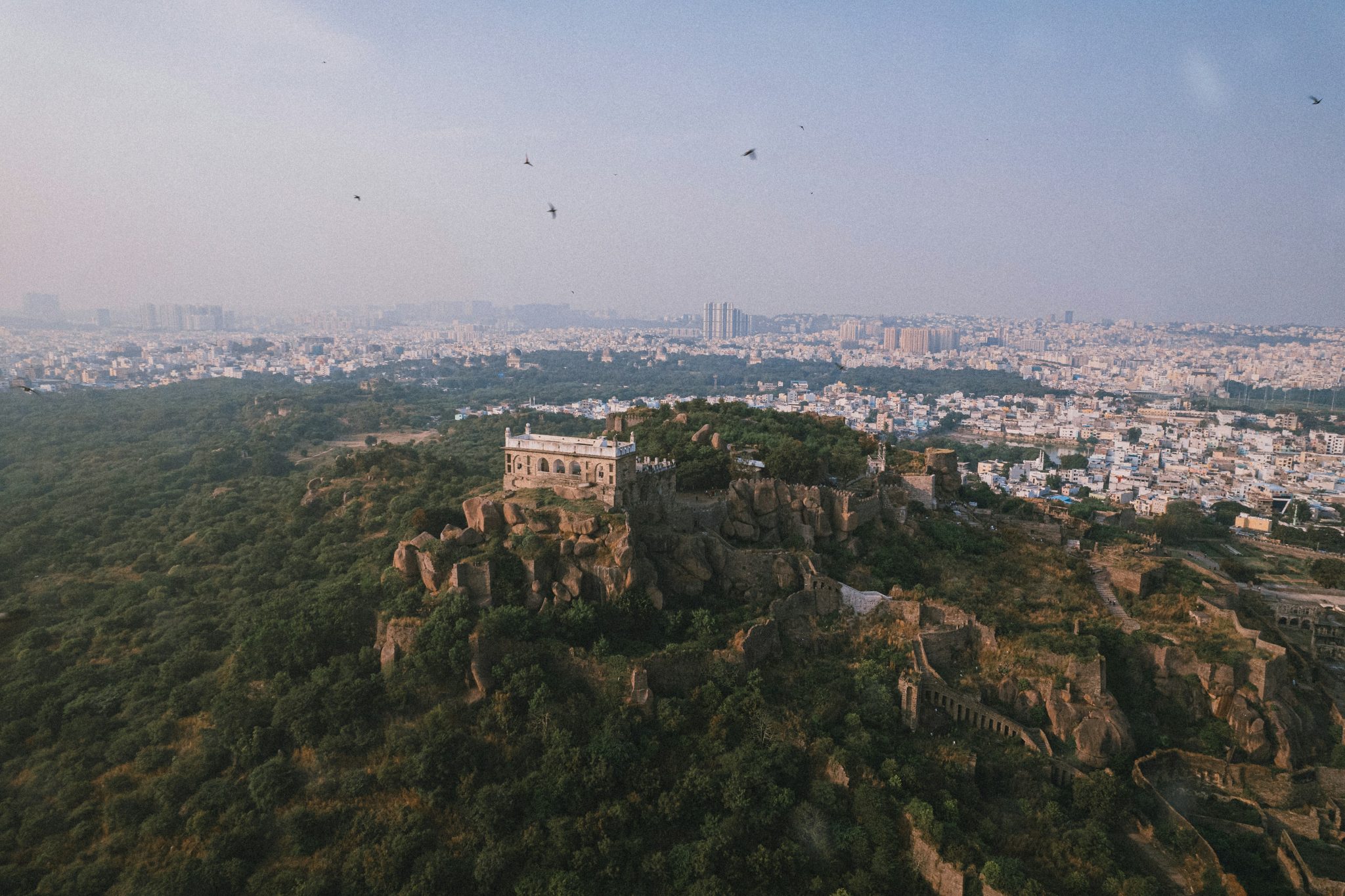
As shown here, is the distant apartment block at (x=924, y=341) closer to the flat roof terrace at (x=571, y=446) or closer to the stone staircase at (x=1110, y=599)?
the stone staircase at (x=1110, y=599)

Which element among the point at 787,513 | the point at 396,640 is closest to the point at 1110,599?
the point at 787,513

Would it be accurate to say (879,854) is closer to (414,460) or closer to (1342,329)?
(414,460)

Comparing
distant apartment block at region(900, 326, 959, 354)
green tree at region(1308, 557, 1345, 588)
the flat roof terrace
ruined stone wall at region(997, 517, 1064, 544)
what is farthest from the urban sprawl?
the flat roof terrace

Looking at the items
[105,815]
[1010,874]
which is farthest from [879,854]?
[105,815]

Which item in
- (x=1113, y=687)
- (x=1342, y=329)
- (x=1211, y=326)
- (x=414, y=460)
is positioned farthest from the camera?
(x=1211, y=326)

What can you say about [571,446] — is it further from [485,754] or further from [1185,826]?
[1185,826]

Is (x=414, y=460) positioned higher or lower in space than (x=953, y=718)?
higher

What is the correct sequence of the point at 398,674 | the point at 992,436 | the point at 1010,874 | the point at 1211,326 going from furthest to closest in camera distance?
the point at 1211,326 < the point at 992,436 < the point at 398,674 < the point at 1010,874
